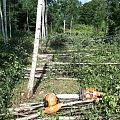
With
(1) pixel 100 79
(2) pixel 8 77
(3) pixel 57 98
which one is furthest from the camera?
(1) pixel 100 79

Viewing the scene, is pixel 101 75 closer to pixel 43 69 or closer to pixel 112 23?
pixel 43 69

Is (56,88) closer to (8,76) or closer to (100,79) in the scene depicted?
(100,79)

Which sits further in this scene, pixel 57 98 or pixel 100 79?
pixel 100 79

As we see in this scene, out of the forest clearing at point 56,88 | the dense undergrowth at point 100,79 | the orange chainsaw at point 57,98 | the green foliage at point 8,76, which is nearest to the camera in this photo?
the dense undergrowth at point 100,79

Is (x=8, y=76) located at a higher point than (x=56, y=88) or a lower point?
higher

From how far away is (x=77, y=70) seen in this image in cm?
858

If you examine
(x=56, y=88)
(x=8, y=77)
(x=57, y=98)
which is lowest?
(x=56, y=88)

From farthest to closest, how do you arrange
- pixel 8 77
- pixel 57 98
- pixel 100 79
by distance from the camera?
pixel 100 79 → pixel 8 77 → pixel 57 98

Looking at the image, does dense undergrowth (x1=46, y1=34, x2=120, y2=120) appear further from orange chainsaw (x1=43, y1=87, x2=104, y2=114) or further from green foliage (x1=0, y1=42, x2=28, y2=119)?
green foliage (x1=0, y1=42, x2=28, y2=119)

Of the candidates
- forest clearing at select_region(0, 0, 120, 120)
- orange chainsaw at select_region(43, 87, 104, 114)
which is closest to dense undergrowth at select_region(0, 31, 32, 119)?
forest clearing at select_region(0, 0, 120, 120)

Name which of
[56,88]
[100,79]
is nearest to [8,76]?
[56,88]

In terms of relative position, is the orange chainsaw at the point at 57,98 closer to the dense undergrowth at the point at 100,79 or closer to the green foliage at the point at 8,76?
the dense undergrowth at the point at 100,79

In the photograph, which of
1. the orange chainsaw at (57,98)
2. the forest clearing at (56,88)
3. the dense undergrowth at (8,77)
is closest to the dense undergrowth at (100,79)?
the forest clearing at (56,88)

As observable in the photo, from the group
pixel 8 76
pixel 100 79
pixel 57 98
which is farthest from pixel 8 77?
pixel 100 79
